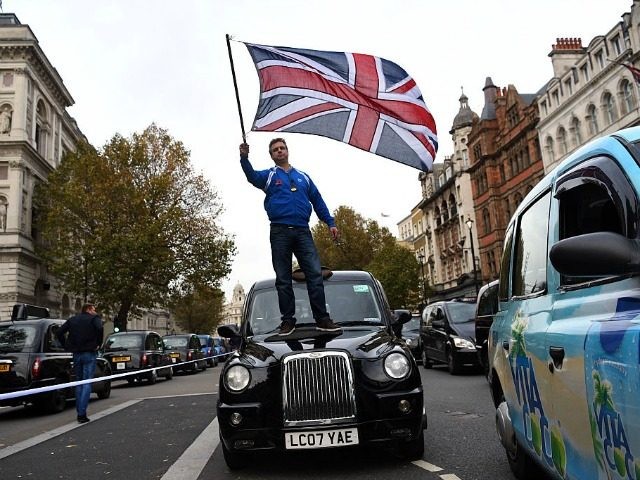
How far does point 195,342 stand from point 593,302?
26.2m

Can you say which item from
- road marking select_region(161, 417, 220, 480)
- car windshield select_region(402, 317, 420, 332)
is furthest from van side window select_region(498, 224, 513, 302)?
car windshield select_region(402, 317, 420, 332)

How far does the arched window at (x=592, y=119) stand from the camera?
3653 centimetres

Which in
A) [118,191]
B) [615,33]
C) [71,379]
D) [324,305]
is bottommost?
[71,379]

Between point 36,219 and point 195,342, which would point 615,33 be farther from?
point 36,219

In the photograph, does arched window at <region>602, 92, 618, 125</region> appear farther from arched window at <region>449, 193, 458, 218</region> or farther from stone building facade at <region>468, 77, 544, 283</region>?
arched window at <region>449, 193, 458, 218</region>

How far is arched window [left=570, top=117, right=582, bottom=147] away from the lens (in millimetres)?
38731

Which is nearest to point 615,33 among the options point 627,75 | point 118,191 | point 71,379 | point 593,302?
point 627,75

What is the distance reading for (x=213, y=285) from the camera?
39469 millimetres

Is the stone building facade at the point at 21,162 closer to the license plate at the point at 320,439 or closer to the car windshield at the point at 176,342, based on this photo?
the car windshield at the point at 176,342

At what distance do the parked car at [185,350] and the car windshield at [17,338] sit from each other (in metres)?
13.8

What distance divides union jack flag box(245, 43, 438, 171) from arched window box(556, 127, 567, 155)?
3597 centimetres

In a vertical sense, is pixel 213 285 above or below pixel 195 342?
above

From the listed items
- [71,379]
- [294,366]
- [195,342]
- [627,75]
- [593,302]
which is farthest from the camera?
[627,75]

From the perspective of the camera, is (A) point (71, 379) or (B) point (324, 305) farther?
(A) point (71, 379)
